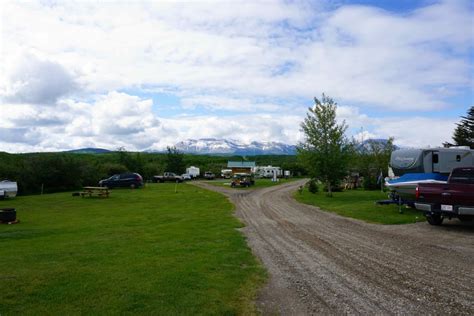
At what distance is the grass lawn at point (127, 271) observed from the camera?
5.51 metres

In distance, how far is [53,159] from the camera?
3959 cm

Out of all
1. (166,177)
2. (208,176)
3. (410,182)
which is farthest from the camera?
(208,176)

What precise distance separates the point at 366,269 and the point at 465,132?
142 ft

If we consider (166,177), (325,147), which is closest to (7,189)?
(325,147)

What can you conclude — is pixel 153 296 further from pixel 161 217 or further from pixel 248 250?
pixel 161 217

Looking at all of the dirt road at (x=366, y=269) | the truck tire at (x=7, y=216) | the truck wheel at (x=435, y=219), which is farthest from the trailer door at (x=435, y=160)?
the truck tire at (x=7, y=216)

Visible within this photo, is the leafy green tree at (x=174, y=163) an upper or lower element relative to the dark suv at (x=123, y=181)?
upper

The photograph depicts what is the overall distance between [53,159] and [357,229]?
34.4 meters

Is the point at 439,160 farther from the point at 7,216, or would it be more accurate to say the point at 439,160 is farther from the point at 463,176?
the point at 7,216

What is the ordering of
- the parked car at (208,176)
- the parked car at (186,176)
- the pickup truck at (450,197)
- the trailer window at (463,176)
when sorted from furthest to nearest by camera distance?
the parked car at (208,176) → the parked car at (186,176) → the trailer window at (463,176) → the pickup truck at (450,197)

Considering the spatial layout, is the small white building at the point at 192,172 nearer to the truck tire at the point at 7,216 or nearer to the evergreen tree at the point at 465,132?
the evergreen tree at the point at 465,132

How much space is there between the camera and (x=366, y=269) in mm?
7703

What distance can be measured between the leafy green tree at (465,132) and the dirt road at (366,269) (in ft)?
114

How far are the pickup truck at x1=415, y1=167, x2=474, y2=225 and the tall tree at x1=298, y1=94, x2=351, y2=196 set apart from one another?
1651 centimetres
